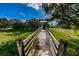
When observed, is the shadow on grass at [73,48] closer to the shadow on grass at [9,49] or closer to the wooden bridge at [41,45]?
the wooden bridge at [41,45]

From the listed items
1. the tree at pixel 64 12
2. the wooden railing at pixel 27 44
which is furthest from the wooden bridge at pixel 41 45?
the tree at pixel 64 12

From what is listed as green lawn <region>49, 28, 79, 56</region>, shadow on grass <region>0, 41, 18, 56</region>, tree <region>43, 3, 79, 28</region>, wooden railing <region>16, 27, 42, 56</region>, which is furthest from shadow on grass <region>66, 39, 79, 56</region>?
shadow on grass <region>0, 41, 18, 56</region>

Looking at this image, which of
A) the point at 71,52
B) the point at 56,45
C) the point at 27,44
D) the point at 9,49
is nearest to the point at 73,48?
the point at 71,52

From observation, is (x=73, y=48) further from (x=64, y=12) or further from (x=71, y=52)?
(x=64, y=12)

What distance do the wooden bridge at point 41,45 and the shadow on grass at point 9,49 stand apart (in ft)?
0.11

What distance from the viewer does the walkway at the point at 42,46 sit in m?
1.40

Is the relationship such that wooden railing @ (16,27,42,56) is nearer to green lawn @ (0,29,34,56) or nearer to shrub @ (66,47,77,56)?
green lawn @ (0,29,34,56)

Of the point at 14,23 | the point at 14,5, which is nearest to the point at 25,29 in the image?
the point at 14,23

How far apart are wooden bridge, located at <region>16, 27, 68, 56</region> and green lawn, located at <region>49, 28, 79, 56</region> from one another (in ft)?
0.11

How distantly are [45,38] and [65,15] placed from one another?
0.86ft

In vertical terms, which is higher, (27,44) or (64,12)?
Result: (64,12)

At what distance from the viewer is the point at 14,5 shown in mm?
1417

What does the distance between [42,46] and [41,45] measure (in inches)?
0.5

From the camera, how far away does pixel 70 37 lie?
4.58 feet
